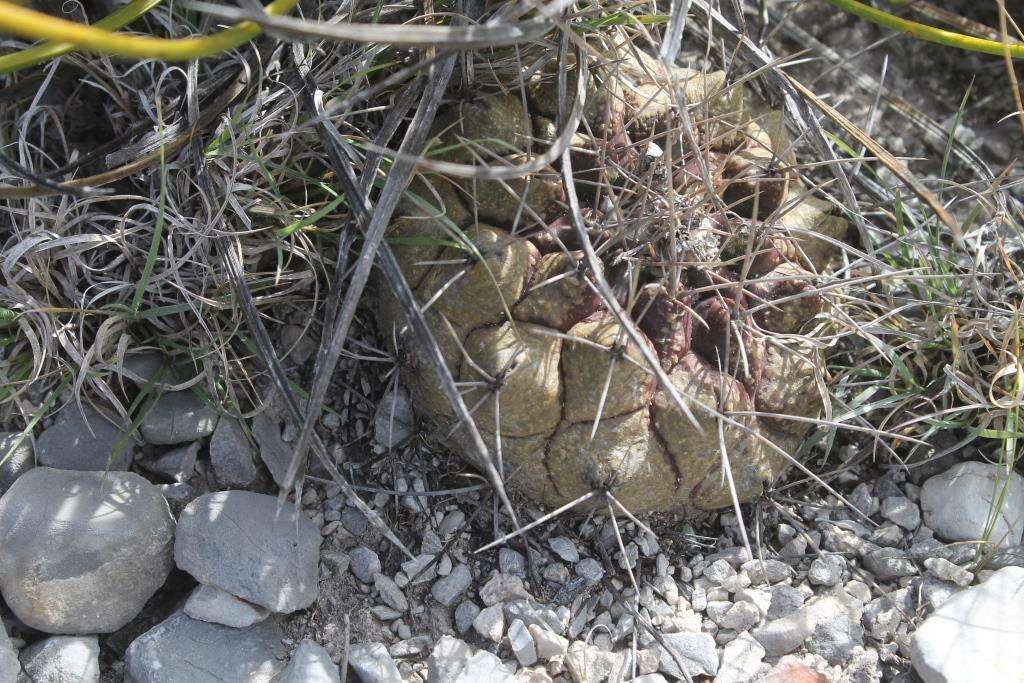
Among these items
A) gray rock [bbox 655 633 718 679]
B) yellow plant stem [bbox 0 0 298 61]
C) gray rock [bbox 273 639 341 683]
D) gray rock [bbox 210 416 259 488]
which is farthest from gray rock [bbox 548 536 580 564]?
yellow plant stem [bbox 0 0 298 61]

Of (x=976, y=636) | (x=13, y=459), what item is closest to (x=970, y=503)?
(x=976, y=636)

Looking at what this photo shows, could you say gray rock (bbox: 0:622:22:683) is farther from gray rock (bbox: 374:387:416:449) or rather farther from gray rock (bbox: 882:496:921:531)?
gray rock (bbox: 882:496:921:531)

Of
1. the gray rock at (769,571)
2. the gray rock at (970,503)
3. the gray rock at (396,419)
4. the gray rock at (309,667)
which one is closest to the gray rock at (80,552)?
the gray rock at (309,667)

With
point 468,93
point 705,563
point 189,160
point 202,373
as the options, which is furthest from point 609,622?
point 189,160

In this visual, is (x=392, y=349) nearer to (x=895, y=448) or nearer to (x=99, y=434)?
(x=99, y=434)

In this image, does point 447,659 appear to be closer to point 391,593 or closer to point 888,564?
point 391,593

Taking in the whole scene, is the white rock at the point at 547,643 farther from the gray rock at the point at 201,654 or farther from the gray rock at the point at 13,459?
the gray rock at the point at 13,459
